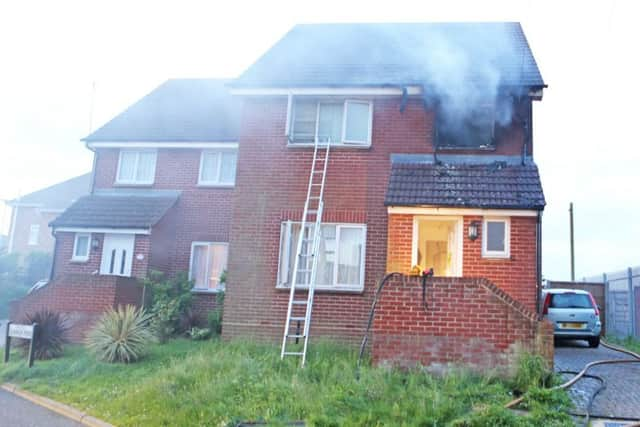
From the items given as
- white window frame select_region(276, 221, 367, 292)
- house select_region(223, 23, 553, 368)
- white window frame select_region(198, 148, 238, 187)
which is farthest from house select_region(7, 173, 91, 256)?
white window frame select_region(276, 221, 367, 292)

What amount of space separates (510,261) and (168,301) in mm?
8956

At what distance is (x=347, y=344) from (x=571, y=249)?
24569mm

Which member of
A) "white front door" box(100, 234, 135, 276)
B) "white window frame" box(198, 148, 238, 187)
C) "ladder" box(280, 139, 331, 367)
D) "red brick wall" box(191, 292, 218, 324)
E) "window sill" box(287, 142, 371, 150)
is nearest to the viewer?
"ladder" box(280, 139, 331, 367)

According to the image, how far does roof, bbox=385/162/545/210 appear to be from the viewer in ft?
36.4

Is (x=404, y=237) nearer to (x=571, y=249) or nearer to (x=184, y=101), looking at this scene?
(x=184, y=101)

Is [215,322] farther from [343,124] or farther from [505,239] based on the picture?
[505,239]

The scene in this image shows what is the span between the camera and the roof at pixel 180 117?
1878 centimetres

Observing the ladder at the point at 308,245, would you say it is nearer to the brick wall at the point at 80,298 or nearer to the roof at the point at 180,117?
the brick wall at the point at 80,298

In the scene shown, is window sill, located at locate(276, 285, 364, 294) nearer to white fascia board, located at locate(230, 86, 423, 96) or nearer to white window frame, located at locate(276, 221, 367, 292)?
white window frame, located at locate(276, 221, 367, 292)

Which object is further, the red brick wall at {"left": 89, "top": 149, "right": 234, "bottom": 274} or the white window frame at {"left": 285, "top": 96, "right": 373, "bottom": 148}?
the red brick wall at {"left": 89, "top": 149, "right": 234, "bottom": 274}

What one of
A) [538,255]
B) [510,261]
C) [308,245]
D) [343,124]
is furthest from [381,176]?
[538,255]

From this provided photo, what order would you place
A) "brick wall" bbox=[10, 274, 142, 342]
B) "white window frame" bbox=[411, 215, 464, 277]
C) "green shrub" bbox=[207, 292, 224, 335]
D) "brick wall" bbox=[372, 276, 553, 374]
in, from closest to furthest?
"brick wall" bbox=[372, 276, 553, 374] < "white window frame" bbox=[411, 215, 464, 277] < "brick wall" bbox=[10, 274, 142, 342] < "green shrub" bbox=[207, 292, 224, 335]

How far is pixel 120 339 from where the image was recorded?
11508 millimetres

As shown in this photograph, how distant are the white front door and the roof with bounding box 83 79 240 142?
3.36 meters
